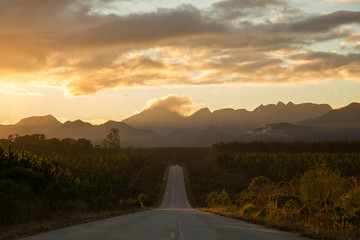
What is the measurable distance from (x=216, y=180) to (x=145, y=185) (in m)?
24.3

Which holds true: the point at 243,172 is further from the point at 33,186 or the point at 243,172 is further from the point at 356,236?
the point at 356,236

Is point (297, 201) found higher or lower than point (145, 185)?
higher

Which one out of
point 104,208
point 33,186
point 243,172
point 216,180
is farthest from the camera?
point 243,172

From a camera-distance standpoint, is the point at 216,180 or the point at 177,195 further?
the point at 216,180

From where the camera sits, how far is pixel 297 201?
28.7 m

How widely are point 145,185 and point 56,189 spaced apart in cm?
7885

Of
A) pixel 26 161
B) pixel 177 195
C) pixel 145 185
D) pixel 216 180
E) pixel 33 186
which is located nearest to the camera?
pixel 33 186

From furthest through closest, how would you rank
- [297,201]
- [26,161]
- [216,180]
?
[216,180]
[26,161]
[297,201]

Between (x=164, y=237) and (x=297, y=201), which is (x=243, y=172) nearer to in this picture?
(x=297, y=201)

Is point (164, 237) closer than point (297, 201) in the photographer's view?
Yes

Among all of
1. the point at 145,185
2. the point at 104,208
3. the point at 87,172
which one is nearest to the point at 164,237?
the point at 104,208

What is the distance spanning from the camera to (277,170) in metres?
127

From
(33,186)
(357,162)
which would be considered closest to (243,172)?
(357,162)

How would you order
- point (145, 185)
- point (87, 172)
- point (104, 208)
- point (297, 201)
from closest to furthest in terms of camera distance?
point (297, 201) < point (104, 208) < point (87, 172) < point (145, 185)
